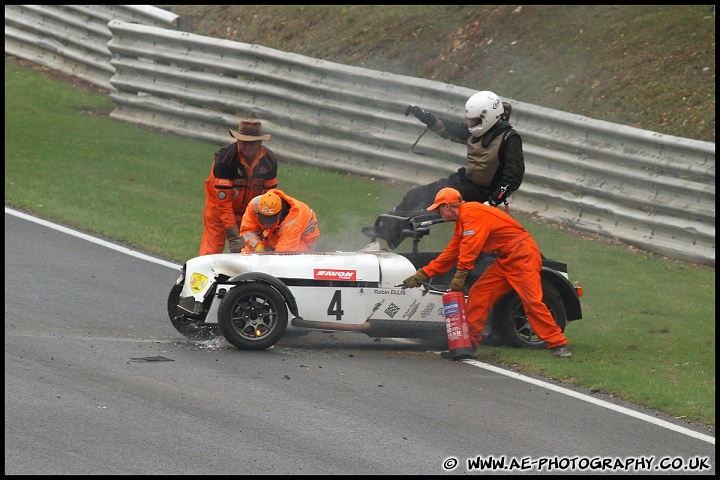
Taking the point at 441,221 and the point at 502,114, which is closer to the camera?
the point at 441,221

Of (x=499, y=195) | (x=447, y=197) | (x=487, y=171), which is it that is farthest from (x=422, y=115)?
(x=447, y=197)

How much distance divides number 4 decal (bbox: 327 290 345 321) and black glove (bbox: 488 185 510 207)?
1.97m

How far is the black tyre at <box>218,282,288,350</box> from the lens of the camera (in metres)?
8.93

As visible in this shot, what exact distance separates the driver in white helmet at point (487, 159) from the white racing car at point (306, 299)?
947 mm

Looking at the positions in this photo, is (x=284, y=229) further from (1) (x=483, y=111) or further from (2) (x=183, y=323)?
(1) (x=483, y=111)

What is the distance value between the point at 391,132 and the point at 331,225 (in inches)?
94.6

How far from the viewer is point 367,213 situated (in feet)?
45.3

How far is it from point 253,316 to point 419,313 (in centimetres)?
137

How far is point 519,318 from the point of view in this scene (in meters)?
9.62

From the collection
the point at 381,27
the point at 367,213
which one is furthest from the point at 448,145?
the point at 381,27

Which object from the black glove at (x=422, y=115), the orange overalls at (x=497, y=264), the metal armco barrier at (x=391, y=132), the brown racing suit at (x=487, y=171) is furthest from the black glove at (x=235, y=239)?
the metal armco barrier at (x=391, y=132)

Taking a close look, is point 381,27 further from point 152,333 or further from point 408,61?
point 152,333

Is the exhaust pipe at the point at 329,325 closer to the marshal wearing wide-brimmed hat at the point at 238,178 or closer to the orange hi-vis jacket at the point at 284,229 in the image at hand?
the orange hi-vis jacket at the point at 284,229

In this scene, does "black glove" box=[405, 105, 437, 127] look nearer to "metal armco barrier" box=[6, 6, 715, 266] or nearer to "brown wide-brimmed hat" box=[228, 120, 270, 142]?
"brown wide-brimmed hat" box=[228, 120, 270, 142]
